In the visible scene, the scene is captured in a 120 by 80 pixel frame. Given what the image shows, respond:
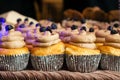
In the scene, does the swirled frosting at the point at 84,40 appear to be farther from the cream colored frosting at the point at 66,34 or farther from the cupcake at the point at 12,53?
the cupcake at the point at 12,53

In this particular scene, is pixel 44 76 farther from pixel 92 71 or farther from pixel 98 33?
pixel 98 33

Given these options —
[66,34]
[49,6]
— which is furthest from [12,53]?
[49,6]

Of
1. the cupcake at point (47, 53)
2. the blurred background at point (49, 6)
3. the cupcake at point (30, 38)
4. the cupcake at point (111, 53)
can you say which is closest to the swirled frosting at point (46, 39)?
the cupcake at point (47, 53)

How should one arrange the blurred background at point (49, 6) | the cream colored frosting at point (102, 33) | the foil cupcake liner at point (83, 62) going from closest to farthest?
the foil cupcake liner at point (83, 62), the cream colored frosting at point (102, 33), the blurred background at point (49, 6)

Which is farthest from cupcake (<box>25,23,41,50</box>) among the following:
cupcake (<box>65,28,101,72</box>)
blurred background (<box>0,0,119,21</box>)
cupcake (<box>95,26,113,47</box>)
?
blurred background (<box>0,0,119,21</box>)

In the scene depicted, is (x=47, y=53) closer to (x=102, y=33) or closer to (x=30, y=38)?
(x=30, y=38)

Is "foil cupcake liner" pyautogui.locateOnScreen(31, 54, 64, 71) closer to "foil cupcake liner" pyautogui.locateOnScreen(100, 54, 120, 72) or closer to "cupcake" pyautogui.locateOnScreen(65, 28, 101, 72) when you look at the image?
"cupcake" pyautogui.locateOnScreen(65, 28, 101, 72)
